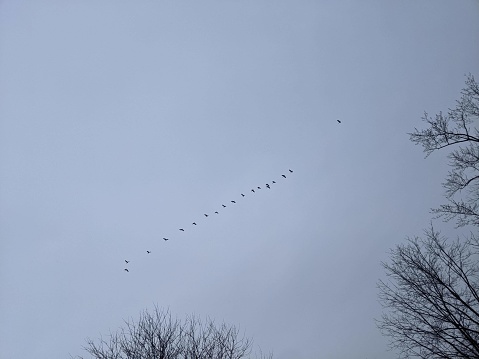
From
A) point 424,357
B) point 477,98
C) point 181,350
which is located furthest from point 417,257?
point 181,350

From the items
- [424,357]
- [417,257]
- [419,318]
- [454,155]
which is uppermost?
[454,155]

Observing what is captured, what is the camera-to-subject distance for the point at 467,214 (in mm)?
10906

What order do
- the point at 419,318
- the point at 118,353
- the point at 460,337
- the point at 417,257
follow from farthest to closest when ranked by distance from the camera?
the point at 118,353
the point at 417,257
the point at 419,318
the point at 460,337

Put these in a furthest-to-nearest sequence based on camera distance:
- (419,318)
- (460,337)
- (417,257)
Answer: (417,257)
(419,318)
(460,337)

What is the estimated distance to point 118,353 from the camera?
46.0 ft

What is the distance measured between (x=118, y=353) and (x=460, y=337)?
12711mm

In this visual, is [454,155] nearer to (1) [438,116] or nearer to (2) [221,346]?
(1) [438,116]

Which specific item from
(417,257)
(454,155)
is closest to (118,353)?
(417,257)

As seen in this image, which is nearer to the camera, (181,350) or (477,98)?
(477,98)

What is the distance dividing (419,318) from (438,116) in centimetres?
690

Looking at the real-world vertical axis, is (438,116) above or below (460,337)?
above

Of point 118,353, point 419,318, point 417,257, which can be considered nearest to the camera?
point 419,318

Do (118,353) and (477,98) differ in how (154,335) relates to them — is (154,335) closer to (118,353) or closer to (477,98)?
(118,353)

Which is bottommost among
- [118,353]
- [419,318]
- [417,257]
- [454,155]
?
[419,318]
